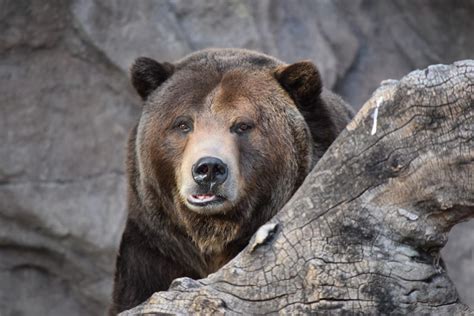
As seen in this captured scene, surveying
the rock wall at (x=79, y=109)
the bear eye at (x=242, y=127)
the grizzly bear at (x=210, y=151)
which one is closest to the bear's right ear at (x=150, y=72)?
the grizzly bear at (x=210, y=151)

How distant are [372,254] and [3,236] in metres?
5.33

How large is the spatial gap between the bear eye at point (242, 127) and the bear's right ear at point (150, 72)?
676mm

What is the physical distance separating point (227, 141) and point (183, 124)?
41 centimetres

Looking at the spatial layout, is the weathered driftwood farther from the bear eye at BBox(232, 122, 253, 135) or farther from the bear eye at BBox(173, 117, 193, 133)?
the bear eye at BBox(173, 117, 193, 133)

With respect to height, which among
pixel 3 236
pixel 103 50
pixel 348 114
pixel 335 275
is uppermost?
pixel 103 50

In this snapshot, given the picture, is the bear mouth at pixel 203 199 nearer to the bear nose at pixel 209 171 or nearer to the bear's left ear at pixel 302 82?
the bear nose at pixel 209 171

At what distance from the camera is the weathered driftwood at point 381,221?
4.19m

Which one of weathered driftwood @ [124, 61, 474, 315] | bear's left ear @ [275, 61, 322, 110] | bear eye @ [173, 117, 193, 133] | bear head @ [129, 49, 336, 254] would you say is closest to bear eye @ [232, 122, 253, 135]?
bear head @ [129, 49, 336, 254]

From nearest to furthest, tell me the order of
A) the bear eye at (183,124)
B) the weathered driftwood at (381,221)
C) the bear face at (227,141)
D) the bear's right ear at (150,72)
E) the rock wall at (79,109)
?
the weathered driftwood at (381,221)
the bear face at (227,141)
the bear eye at (183,124)
the bear's right ear at (150,72)
the rock wall at (79,109)

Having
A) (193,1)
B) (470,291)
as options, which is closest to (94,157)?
(193,1)

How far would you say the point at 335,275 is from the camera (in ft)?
14.0

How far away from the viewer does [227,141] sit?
5555 millimetres

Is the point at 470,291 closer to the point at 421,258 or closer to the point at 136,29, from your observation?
the point at 136,29

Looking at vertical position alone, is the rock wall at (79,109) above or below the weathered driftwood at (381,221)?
above
